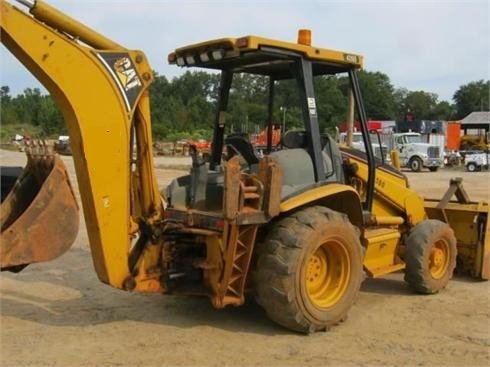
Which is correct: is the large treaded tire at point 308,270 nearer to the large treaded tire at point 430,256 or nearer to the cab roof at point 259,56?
the large treaded tire at point 430,256

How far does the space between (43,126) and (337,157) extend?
6266 cm

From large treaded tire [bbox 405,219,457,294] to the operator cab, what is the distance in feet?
3.93

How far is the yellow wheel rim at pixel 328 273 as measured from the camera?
17.8 feet

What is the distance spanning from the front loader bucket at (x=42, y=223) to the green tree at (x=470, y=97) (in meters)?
97.5

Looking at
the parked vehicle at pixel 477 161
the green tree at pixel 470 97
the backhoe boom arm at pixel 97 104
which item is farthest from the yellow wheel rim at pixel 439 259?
the green tree at pixel 470 97

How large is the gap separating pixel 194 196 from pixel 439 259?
296 centimetres

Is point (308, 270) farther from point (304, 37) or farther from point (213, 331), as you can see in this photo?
point (304, 37)

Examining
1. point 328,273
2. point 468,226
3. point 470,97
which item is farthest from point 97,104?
point 470,97

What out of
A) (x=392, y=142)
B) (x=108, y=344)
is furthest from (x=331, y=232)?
(x=392, y=142)

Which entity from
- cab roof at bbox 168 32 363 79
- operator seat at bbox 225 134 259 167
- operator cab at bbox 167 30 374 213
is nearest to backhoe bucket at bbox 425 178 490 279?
operator cab at bbox 167 30 374 213

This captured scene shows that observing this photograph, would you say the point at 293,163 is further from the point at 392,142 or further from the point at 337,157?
the point at 392,142

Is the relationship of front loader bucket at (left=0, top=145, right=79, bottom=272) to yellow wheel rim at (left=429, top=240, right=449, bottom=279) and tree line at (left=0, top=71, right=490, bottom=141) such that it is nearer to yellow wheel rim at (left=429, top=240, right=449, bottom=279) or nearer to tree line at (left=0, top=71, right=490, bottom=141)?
tree line at (left=0, top=71, right=490, bottom=141)

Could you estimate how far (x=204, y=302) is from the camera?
6109mm

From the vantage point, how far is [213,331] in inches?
207
